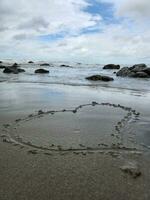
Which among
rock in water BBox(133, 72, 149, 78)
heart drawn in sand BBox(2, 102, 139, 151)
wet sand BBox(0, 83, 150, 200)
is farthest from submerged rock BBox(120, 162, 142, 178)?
rock in water BBox(133, 72, 149, 78)

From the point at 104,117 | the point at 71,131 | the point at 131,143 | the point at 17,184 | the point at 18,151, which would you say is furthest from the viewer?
the point at 104,117

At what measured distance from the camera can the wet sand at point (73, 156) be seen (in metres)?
3.77

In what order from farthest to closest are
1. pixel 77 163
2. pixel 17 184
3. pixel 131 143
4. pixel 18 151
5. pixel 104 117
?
pixel 104 117
pixel 131 143
pixel 18 151
pixel 77 163
pixel 17 184

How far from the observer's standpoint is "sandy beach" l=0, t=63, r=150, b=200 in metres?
3.77

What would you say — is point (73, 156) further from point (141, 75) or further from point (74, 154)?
point (141, 75)

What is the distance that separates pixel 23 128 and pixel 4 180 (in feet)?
9.52

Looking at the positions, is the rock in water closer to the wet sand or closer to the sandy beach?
the sandy beach

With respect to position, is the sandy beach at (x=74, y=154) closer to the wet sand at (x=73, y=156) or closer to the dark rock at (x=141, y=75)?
the wet sand at (x=73, y=156)

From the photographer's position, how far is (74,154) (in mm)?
5059

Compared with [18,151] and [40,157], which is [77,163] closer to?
[40,157]

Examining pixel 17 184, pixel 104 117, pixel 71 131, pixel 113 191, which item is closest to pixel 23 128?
pixel 71 131

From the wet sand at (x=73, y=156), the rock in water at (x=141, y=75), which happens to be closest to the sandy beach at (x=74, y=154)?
the wet sand at (x=73, y=156)

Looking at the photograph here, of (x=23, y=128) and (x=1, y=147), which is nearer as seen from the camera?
(x=1, y=147)

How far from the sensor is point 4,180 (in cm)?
396
